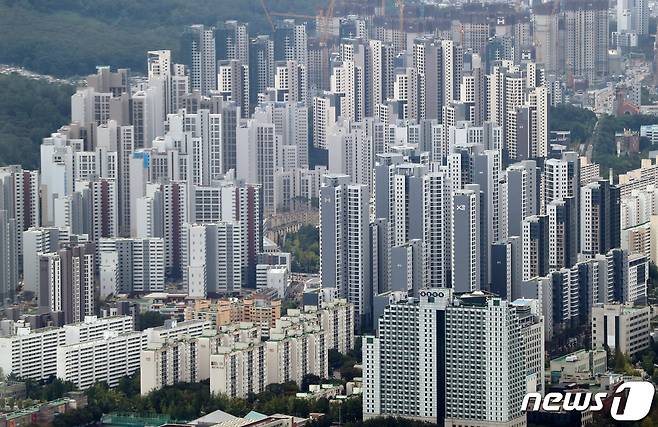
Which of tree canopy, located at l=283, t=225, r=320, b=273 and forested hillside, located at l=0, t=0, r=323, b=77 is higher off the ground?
forested hillside, located at l=0, t=0, r=323, b=77

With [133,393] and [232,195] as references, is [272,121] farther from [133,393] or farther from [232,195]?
[133,393]

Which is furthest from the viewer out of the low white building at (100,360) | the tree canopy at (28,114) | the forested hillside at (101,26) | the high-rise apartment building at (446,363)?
the forested hillside at (101,26)

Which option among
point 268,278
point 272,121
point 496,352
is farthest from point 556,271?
point 272,121

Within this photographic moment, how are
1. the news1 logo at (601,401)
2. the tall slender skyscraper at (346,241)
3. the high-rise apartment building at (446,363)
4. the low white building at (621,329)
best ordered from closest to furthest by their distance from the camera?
the news1 logo at (601,401) < the high-rise apartment building at (446,363) < the low white building at (621,329) < the tall slender skyscraper at (346,241)

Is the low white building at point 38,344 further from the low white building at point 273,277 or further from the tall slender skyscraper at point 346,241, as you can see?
the low white building at point 273,277

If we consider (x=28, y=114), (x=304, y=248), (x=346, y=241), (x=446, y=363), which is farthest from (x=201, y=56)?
(x=446, y=363)

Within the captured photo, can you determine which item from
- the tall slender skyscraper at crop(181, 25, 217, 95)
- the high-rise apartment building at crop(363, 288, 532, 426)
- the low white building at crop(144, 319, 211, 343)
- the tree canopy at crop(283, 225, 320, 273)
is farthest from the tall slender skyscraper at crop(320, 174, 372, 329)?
the tall slender skyscraper at crop(181, 25, 217, 95)

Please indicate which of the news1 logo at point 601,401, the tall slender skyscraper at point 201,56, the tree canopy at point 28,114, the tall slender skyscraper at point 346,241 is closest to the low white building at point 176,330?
the tall slender skyscraper at point 346,241

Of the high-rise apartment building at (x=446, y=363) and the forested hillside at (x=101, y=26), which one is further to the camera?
the forested hillside at (x=101, y=26)

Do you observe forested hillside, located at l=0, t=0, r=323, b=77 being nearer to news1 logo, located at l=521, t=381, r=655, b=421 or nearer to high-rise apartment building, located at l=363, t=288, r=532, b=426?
high-rise apartment building, located at l=363, t=288, r=532, b=426
